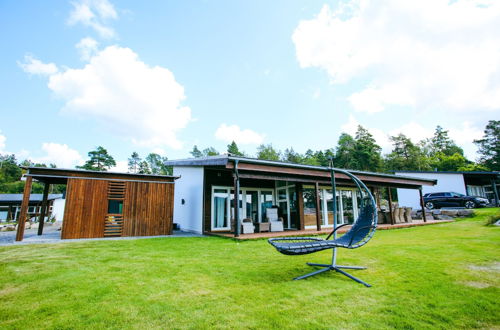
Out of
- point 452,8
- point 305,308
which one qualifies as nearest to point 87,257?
point 305,308

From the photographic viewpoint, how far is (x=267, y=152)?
46.7 m

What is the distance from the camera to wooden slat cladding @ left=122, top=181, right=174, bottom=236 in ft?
30.9

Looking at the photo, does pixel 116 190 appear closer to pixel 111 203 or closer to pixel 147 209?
pixel 111 203

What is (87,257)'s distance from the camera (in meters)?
5.17

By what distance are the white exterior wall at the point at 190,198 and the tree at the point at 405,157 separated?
126 ft

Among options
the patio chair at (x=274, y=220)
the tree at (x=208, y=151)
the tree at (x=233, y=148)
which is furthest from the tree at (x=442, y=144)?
the patio chair at (x=274, y=220)

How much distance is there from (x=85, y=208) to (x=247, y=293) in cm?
841

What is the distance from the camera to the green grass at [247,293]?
88.0 inches

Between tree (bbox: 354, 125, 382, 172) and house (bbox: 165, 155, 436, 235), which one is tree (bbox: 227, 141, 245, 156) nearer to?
tree (bbox: 354, 125, 382, 172)

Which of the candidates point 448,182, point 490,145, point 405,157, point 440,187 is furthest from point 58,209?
point 490,145

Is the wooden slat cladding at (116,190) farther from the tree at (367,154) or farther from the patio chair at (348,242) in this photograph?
the tree at (367,154)

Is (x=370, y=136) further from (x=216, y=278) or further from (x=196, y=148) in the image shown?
(x=216, y=278)

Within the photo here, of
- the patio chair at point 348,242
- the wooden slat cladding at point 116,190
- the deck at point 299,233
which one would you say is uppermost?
→ the wooden slat cladding at point 116,190

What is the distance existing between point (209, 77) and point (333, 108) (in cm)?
1098
